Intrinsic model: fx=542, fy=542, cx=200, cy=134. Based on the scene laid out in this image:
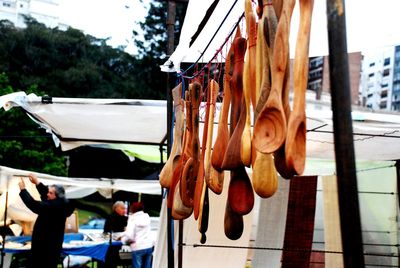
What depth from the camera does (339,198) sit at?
0.83 m

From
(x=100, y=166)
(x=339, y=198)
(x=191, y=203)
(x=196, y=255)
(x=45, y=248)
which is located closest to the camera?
(x=339, y=198)

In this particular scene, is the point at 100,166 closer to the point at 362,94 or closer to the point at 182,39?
the point at 362,94

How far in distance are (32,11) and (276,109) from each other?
29.0 m

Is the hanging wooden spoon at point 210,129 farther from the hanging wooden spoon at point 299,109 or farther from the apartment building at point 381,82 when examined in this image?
the apartment building at point 381,82

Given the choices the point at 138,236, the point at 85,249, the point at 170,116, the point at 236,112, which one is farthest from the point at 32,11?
the point at 236,112

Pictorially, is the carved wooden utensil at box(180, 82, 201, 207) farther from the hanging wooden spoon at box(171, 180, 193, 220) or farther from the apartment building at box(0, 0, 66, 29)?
the apartment building at box(0, 0, 66, 29)

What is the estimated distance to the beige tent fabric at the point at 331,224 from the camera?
14.4 ft

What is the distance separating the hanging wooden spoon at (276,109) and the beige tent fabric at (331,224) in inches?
135

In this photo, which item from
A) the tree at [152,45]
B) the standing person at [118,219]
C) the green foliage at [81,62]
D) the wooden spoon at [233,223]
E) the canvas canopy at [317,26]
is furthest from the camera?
the green foliage at [81,62]

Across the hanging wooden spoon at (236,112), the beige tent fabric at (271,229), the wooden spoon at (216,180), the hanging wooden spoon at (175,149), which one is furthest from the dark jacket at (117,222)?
the hanging wooden spoon at (236,112)

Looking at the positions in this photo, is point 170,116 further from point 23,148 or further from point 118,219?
→ point 23,148

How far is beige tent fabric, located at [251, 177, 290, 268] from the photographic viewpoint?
174 inches

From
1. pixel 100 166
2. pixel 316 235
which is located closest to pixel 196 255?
pixel 316 235

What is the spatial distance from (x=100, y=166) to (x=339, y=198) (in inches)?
747
